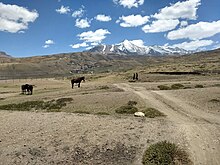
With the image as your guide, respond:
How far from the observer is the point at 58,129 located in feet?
62.5

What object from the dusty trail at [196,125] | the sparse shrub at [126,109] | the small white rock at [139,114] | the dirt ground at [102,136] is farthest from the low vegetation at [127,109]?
the dirt ground at [102,136]

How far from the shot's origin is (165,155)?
14125 mm

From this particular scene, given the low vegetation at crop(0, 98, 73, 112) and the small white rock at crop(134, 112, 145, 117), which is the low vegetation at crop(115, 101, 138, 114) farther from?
the low vegetation at crop(0, 98, 73, 112)

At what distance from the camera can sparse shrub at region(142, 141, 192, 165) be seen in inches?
542

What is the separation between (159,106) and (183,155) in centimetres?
1223

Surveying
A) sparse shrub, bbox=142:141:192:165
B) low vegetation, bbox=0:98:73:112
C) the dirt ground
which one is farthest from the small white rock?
low vegetation, bbox=0:98:73:112

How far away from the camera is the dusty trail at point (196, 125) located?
14180 millimetres

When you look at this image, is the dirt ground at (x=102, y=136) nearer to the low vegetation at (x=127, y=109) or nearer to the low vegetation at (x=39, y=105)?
the low vegetation at (x=127, y=109)

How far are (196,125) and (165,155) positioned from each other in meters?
5.54

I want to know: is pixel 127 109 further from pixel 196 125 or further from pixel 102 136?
pixel 102 136

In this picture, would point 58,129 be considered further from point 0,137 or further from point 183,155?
point 183,155

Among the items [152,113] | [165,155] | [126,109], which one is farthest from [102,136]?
[126,109]

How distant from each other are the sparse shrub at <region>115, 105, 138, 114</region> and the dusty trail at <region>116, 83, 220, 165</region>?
6.75 feet

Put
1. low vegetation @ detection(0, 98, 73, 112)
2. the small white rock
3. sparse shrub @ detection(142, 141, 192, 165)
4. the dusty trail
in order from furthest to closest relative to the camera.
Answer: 1. low vegetation @ detection(0, 98, 73, 112)
2. the small white rock
3. the dusty trail
4. sparse shrub @ detection(142, 141, 192, 165)
